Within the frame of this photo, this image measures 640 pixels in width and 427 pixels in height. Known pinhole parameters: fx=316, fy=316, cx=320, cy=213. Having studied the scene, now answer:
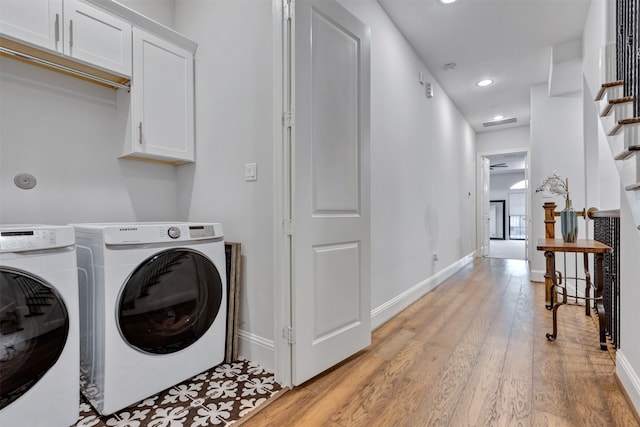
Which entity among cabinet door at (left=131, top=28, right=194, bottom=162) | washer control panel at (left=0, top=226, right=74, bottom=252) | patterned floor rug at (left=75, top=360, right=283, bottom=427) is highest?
cabinet door at (left=131, top=28, right=194, bottom=162)

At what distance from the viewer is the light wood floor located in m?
1.46

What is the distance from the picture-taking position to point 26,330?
126 cm

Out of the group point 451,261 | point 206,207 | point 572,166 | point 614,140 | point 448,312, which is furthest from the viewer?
point 451,261

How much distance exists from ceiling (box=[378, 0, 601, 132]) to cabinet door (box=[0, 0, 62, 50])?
7.94ft

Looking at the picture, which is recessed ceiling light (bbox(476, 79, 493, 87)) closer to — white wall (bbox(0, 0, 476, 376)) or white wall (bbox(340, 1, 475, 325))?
white wall (bbox(340, 1, 475, 325))

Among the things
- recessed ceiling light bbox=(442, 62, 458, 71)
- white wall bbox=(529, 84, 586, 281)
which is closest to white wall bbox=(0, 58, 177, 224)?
recessed ceiling light bbox=(442, 62, 458, 71)

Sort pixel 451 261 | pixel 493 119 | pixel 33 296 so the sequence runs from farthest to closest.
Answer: pixel 493 119 → pixel 451 261 → pixel 33 296

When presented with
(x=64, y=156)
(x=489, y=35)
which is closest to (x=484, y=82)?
(x=489, y=35)

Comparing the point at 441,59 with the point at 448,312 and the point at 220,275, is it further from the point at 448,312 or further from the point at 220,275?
the point at 220,275

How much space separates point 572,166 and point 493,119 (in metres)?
2.25

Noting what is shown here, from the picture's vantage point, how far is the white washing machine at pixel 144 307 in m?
1.48

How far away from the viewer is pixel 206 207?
2322mm

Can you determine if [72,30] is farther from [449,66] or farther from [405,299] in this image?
[449,66]

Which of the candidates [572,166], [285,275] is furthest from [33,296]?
[572,166]
